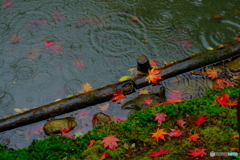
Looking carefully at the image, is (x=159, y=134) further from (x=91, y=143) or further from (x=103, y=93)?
(x=103, y=93)

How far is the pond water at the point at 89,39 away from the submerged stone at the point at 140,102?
0.79 ft

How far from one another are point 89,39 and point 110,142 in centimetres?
309

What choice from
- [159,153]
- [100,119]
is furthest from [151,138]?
[100,119]

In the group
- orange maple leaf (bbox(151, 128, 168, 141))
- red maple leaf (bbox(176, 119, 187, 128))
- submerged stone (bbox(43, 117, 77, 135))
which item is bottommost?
submerged stone (bbox(43, 117, 77, 135))

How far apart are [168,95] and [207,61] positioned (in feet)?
2.90

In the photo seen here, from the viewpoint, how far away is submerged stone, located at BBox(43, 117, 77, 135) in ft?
12.9

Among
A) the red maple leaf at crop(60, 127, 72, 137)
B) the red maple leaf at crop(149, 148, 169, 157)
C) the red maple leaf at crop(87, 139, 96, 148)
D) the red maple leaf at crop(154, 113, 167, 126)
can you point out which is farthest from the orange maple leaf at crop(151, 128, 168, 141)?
the red maple leaf at crop(60, 127, 72, 137)

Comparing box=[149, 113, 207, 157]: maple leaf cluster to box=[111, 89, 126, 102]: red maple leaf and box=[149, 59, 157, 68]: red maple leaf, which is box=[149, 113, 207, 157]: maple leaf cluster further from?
box=[149, 59, 157, 68]: red maple leaf

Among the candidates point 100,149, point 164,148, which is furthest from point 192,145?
point 100,149

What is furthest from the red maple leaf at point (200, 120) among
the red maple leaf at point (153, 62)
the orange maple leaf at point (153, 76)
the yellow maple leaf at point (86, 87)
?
the yellow maple leaf at point (86, 87)

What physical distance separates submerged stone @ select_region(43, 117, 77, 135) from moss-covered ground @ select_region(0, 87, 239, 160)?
0.46 metres

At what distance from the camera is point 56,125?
397cm

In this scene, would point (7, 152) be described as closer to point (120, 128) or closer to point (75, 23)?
point (120, 128)

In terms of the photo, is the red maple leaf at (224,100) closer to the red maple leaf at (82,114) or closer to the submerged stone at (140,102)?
the submerged stone at (140,102)
